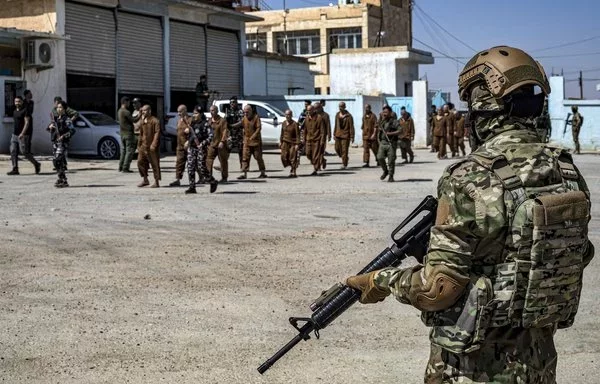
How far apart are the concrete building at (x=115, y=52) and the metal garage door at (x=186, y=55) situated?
34 millimetres

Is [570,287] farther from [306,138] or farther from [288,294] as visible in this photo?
[306,138]

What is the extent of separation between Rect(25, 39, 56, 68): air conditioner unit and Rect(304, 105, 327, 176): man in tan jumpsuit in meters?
7.91

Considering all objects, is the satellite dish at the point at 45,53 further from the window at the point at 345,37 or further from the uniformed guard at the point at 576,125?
the window at the point at 345,37

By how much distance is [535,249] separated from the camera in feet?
8.08

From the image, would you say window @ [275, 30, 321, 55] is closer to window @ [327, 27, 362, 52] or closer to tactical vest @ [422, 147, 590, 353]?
window @ [327, 27, 362, 52]

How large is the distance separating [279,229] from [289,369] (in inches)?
200

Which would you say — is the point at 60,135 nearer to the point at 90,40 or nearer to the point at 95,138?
the point at 95,138

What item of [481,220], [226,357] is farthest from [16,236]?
[481,220]

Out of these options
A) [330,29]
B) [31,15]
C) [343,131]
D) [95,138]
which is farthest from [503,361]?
[330,29]

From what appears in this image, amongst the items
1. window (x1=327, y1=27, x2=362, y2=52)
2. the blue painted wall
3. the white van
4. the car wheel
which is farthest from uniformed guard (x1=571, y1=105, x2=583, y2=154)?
window (x1=327, y1=27, x2=362, y2=52)

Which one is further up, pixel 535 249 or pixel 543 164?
pixel 543 164

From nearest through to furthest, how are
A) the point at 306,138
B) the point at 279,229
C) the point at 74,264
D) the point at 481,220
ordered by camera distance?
the point at 481,220
the point at 74,264
the point at 279,229
the point at 306,138

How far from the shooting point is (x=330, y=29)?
60750 millimetres

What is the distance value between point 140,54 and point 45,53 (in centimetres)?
486
